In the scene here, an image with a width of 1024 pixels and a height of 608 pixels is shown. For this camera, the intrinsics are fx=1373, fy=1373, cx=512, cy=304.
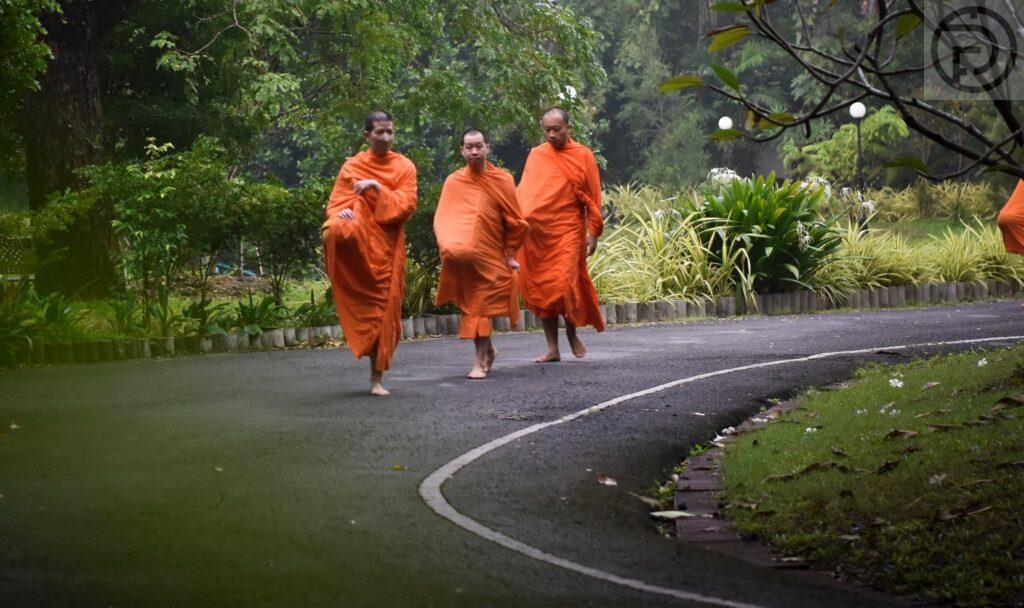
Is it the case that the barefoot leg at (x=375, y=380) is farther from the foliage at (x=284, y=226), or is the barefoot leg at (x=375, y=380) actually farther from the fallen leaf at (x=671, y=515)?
the foliage at (x=284, y=226)

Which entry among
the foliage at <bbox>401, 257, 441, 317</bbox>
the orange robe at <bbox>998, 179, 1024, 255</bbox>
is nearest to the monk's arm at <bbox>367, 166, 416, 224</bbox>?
the foliage at <bbox>401, 257, 441, 317</bbox>

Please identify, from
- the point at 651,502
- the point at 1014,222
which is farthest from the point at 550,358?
the point at 651,502

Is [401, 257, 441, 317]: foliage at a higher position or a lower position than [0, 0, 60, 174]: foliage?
lower

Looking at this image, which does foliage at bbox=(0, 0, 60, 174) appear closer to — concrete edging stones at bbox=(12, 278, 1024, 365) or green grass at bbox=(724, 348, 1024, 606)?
concrete edging stones at bbox=(12, 278, 1024, 365)

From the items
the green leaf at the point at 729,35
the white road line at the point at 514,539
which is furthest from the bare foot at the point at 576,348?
the green leaf at the point at 729,35

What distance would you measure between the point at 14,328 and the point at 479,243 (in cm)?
494

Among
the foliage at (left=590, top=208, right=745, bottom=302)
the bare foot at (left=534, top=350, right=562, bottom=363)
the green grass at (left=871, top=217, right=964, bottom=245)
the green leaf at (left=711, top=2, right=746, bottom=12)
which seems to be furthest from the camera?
the green grass at (left=871, top=217, right=964, bottom=245)

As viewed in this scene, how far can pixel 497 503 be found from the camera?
624 centimetres

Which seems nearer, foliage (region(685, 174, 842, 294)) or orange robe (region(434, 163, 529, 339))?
orange robe (region(434, 163, 529, 339))

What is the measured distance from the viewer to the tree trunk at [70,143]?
16906mm

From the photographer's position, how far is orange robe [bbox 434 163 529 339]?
441 inches

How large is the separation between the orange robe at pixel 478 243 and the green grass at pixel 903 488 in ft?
10.6

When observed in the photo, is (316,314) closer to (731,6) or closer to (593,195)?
(593,195)

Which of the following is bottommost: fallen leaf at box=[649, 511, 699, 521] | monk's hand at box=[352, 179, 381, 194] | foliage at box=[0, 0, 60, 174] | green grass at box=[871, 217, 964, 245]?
fallen leaf at box=[649, 511, 699, 521]
